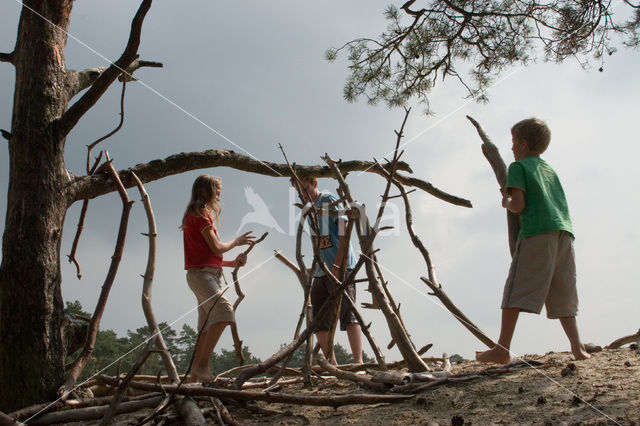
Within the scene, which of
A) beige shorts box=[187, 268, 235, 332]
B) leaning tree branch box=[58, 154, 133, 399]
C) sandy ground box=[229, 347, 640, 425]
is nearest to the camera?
sandy ground box=[229, 347, 640, 425]

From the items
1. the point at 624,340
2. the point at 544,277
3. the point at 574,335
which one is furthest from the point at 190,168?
the point at 624,340

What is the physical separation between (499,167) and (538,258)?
56 cm

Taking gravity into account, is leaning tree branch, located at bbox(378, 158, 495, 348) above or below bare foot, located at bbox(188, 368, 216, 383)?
above

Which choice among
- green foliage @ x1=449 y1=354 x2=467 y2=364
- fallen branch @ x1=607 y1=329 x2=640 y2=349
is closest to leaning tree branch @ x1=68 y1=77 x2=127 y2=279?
green foliage @ x1=449 y1=354 x2=467 y2=364

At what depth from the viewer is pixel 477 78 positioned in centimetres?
534

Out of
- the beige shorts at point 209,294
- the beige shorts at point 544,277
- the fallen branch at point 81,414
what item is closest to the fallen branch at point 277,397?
the fallen branch at point 81,414

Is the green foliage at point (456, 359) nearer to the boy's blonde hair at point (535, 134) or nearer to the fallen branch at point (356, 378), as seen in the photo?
the fallen branch at point (356, 378)

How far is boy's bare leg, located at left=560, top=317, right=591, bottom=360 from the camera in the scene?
2.76m

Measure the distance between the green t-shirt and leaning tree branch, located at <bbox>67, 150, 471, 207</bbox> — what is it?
143 centimetres

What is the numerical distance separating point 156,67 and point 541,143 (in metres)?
2.41

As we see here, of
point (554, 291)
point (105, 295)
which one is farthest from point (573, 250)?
point (105, 295)

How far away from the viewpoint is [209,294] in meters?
3.27

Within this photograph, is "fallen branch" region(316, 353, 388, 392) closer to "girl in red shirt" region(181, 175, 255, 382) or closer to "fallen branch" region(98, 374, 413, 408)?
"fallen branch" region(98, 374, 413, 408)

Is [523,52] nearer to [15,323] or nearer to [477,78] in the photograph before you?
[477,78]
